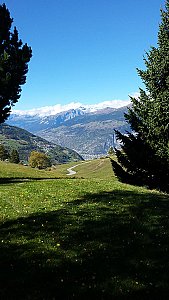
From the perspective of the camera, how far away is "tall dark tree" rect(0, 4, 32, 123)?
38969 millimetres

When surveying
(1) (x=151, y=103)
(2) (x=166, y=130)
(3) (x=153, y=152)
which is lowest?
(3) (x=153, y=152)

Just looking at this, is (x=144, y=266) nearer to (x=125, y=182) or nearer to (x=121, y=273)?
(x=121, y=273)

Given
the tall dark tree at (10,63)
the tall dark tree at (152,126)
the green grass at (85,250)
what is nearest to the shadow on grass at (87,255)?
the green grass at (85,250)

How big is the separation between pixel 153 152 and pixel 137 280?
28.8 metres

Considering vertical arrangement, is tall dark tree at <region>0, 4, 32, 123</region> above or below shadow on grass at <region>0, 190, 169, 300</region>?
above

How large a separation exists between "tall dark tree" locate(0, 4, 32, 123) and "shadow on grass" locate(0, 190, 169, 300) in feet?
75.9

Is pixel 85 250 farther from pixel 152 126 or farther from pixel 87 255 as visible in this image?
pixel 152 126

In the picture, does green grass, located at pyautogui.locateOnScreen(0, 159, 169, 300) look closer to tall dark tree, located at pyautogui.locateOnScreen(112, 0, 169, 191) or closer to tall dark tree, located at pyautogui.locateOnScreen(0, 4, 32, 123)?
tall dark tree, located at pyautogui.locateOnScreen(112, 0, 169, 191)

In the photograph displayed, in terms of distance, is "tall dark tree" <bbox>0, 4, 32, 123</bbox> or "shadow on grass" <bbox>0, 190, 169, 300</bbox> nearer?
"shadow on grass" <bbox>0, 190, 169, 300</bbox>

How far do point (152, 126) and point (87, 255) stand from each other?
1076 inches

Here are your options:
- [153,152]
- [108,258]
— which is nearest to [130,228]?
[108,258]

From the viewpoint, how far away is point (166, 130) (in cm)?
3784

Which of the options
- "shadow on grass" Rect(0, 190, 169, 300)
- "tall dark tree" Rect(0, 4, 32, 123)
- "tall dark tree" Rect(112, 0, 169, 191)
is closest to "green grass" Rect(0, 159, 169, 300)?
"shadow on grass" Rect(0, 190, 169, 300)

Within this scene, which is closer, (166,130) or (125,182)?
(166,130)
